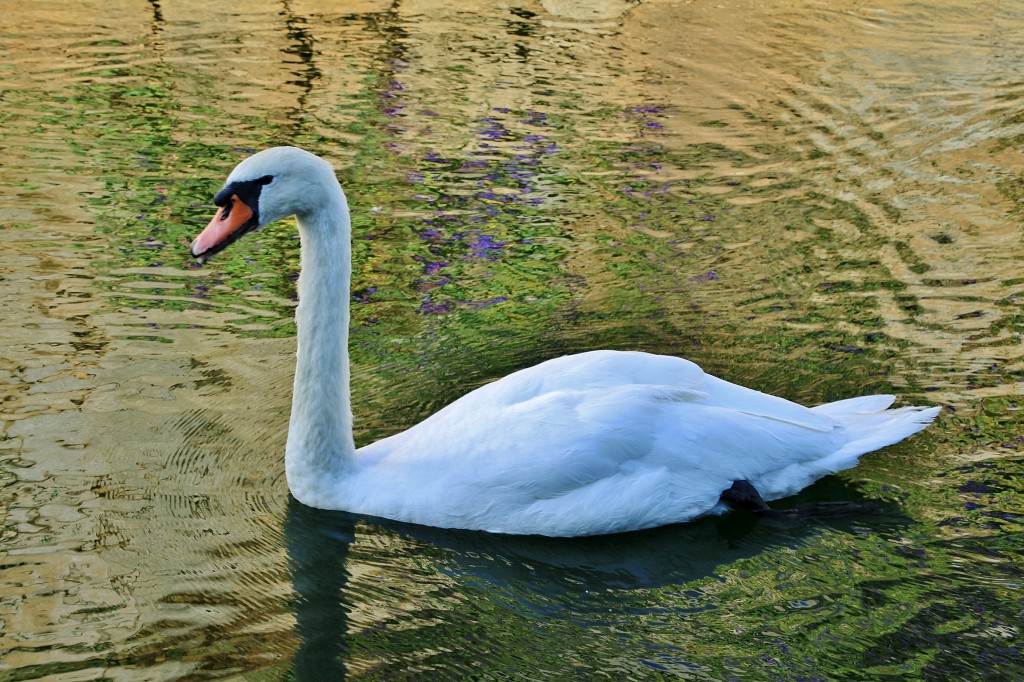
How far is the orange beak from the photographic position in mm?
5207

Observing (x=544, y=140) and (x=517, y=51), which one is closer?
(x=544, y=140)

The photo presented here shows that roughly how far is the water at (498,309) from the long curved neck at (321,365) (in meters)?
0.25

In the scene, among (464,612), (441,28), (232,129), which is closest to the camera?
(464,612)

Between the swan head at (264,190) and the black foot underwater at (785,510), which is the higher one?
the swan head at (264,190)

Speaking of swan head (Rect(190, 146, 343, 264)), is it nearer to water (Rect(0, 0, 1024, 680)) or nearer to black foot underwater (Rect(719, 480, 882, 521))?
water (Rect(0, 0, 1024, 680))

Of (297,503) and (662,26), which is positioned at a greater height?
(662,26)

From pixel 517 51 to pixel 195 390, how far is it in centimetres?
802

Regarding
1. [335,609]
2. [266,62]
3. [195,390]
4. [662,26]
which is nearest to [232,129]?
[266,62]

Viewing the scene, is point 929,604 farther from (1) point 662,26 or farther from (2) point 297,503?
(1) point 662,26

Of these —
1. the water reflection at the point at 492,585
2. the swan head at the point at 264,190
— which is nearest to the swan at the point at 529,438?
the swan head at the point at 264,190

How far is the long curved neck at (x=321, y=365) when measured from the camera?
5.41 metres

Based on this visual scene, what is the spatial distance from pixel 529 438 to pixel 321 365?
3.25ft

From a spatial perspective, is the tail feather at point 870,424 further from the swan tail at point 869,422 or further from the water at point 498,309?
the water at point 498,309

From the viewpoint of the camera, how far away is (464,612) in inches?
190
